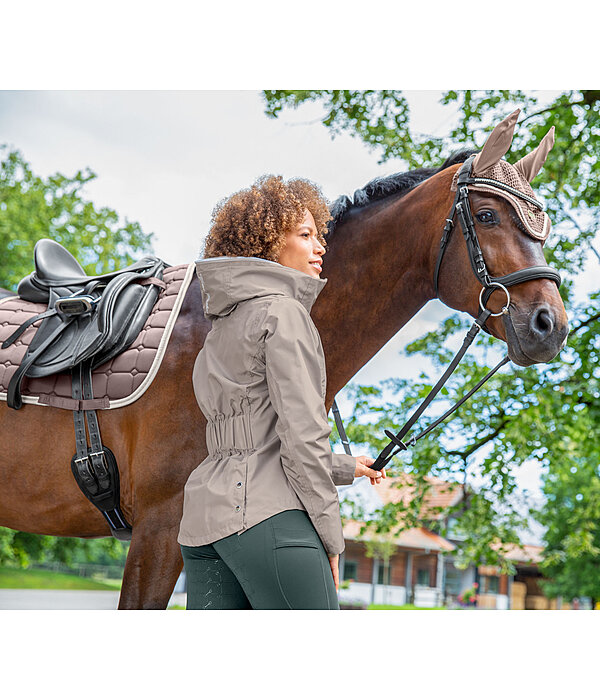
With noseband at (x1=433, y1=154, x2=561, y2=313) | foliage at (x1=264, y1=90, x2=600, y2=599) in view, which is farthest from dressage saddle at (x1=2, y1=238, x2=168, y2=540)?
foliage at (x1=264, y1=90, x2=600, y2=599)

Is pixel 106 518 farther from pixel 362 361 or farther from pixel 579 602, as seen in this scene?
pixel 579 602

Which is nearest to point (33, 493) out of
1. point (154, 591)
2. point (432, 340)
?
point (154, 591)

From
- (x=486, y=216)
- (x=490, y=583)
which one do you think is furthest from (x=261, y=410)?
(x=490, y=583)

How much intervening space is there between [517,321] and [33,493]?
150cm

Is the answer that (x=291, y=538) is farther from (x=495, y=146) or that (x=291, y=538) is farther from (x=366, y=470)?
(x=495, y=146)

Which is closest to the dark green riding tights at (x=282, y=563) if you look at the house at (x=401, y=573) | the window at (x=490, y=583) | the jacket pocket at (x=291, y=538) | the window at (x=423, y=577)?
the jacket pocket at (x=291, y=538)

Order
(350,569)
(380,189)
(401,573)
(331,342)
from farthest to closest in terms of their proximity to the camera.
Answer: (350,569), (401,573), (380,189), (331,342)

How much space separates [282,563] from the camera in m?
1.10

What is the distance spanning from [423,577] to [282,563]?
52.9ft

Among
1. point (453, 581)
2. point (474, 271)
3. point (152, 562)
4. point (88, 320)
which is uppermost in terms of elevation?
point (474, 271)

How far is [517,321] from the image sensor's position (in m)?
1.73

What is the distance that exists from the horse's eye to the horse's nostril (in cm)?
31

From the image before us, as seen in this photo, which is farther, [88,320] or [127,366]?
[88,320]

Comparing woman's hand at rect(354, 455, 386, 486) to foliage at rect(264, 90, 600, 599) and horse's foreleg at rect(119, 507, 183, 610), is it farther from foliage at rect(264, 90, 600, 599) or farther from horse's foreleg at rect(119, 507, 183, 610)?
foliage at rect(264, 90, 600, 599)
